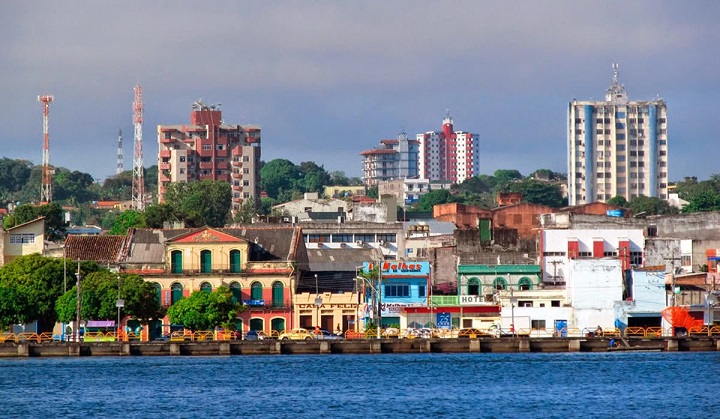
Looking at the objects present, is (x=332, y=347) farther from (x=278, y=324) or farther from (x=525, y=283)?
(x=525, y=283)

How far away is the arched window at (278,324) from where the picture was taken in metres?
127

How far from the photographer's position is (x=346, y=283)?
135500mm

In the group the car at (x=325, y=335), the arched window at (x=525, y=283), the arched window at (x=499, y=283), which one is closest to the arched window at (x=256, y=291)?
the car at (x=325, y=335)

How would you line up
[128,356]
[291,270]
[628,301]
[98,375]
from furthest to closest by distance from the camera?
1. [291,270]
2. [628,301]
3. [128,356]
4. [98,375]

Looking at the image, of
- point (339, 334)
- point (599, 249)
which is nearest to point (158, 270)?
point (339, 334)

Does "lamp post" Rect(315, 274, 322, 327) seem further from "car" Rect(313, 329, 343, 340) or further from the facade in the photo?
the facade

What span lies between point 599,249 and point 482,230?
38.3 feet

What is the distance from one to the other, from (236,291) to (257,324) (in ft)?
10.6

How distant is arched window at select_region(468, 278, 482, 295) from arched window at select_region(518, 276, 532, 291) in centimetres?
338

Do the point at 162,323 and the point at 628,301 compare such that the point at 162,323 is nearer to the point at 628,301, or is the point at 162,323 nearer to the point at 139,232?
the point at 139,232

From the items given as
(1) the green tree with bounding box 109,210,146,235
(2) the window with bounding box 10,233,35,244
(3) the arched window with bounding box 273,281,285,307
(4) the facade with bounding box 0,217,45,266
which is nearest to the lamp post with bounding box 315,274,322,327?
(3) the arched window with bounding box 273,281,285,307

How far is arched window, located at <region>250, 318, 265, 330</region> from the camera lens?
4972 inches

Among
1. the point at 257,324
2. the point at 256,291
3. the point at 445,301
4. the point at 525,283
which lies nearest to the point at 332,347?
the point at 445,301

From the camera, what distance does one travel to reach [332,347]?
369 ft
